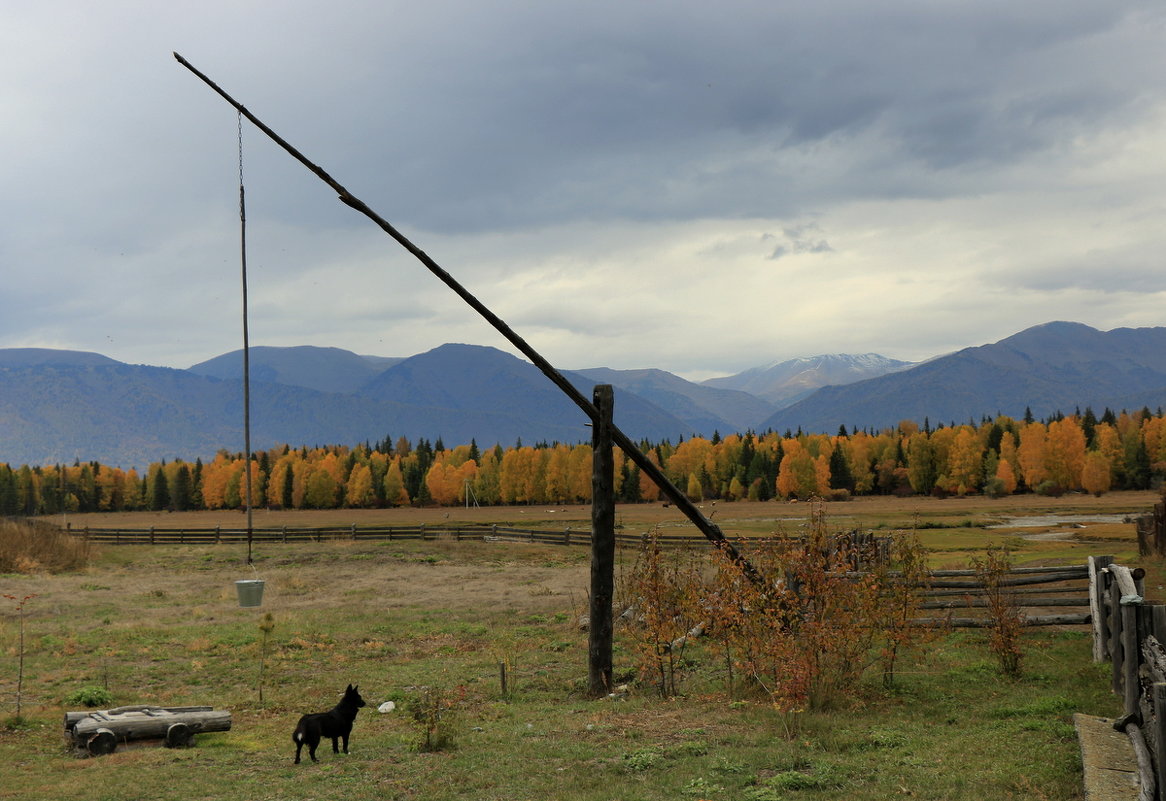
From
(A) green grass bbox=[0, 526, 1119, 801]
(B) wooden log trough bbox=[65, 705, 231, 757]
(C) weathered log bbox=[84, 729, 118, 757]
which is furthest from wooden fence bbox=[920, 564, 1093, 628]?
(C) weathered log bbox=[84, 729, 118, 757]

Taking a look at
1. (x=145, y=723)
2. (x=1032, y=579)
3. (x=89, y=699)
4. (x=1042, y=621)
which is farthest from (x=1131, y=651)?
(x=89, y=699)

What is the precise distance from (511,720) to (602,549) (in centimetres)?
298

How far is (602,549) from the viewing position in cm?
1381

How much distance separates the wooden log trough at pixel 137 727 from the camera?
11.4m

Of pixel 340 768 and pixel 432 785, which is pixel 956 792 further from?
pixel 340 768

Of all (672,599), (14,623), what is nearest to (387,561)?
(14,623)

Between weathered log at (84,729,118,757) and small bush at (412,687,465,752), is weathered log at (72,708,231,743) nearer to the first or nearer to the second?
weathered log at (84,729,118,757)

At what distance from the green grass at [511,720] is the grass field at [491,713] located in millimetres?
42

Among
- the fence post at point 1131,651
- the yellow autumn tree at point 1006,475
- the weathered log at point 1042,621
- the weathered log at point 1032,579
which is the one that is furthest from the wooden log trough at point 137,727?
the yellow autumn tree at point 1006,475

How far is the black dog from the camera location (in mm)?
10336

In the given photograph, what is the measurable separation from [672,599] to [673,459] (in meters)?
132

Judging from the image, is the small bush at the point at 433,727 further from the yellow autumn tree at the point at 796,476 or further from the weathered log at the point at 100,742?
the yellow autumn tree at the point at 796,476

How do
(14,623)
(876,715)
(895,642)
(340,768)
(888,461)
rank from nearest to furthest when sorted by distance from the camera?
(340,768) → (876,715) → (895,642) → (14,623) → (888,461)

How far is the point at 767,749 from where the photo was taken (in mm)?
9438
